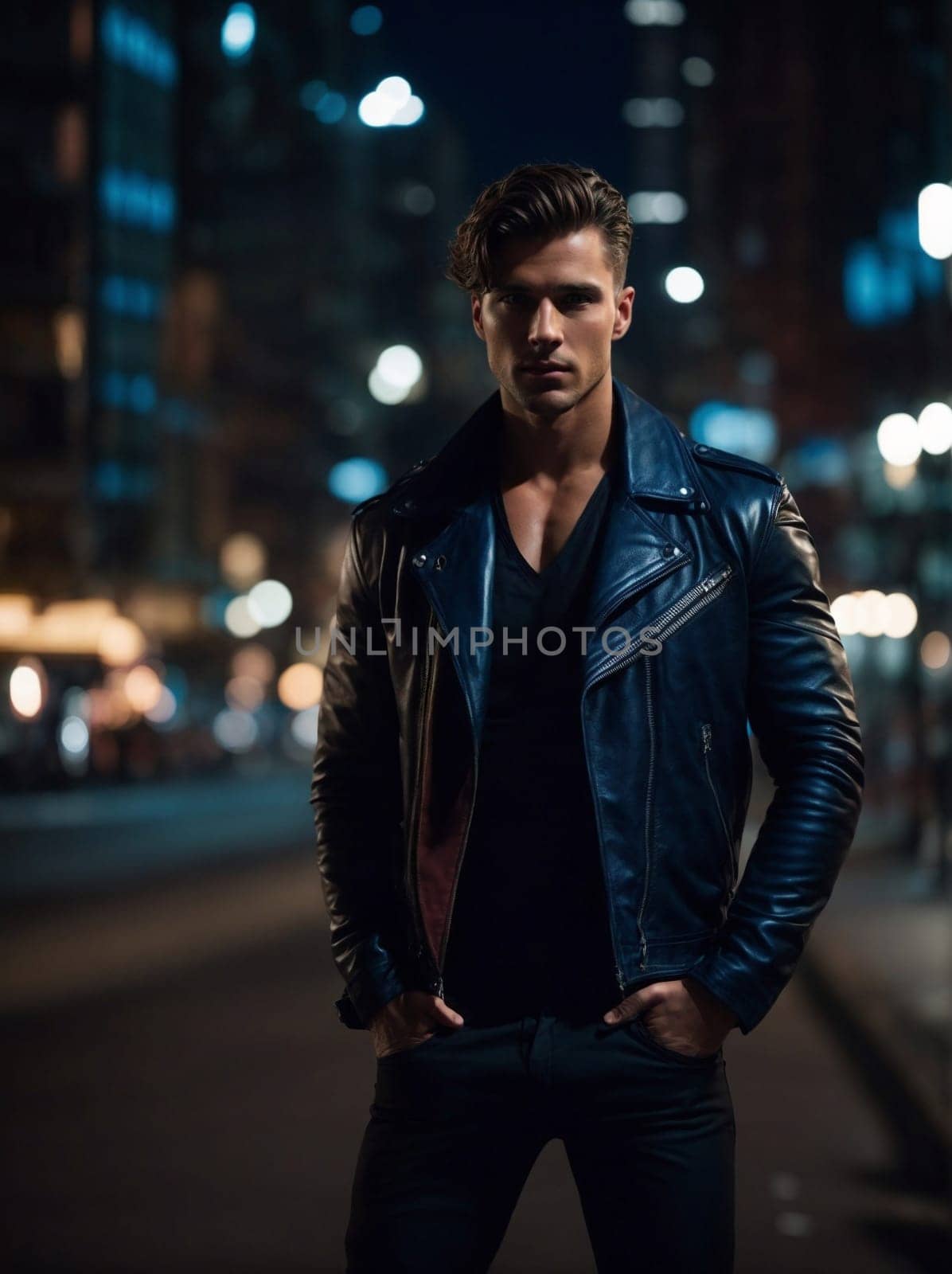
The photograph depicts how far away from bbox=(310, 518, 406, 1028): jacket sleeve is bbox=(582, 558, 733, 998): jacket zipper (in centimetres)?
39

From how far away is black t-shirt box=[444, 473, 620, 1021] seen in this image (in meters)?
2.69

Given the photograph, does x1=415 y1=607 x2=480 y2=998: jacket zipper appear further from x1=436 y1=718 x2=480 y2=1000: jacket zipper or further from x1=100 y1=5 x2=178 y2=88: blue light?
x1=100 y1=5 x2=178 y2=88: blue light

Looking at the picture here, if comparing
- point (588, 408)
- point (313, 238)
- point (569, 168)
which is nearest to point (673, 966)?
point (588, 408)

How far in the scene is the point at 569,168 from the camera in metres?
2.84

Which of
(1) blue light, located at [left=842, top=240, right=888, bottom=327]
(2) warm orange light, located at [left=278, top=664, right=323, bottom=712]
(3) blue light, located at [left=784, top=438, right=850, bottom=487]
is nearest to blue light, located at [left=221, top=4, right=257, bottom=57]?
(3) blue light, located at [left=784, top=438, right=850, bottom=487]

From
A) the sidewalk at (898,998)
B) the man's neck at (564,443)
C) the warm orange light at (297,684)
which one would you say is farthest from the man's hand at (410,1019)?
the warm orange light at (297,684)

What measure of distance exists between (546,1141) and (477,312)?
132 centimetres

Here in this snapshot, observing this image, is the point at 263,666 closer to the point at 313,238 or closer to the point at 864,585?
the point at 313,238

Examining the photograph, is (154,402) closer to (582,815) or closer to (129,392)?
(129,392)

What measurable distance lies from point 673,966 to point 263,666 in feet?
232

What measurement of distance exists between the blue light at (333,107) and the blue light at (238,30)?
3615 inches

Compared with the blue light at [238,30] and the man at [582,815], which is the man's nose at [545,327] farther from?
the blue light at [238,30]

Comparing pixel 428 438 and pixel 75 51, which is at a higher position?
pixel 75 51

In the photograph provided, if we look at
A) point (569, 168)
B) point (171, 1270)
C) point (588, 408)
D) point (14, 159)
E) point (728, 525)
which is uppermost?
point (14, 159)
